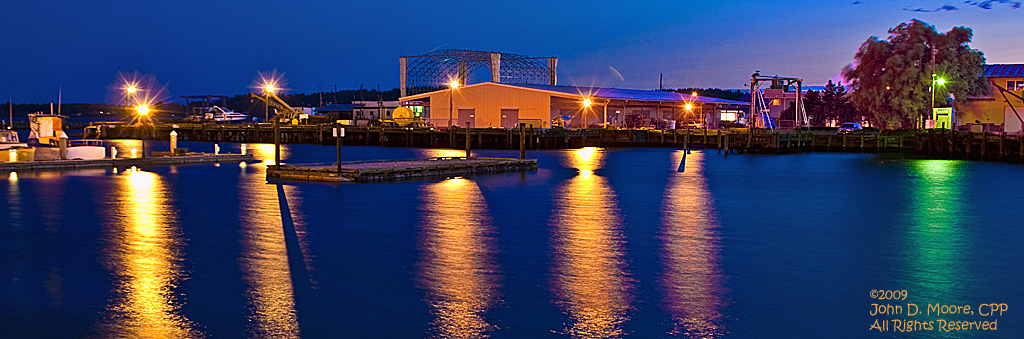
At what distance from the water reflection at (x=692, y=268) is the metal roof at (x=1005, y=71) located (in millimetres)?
72802

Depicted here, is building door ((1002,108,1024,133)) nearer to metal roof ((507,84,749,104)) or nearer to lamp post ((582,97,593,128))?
metal roof ((507,84,749,104))

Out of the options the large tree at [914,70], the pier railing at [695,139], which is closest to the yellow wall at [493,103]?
the pier railing at [695,139]

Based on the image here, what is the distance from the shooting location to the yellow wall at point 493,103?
301ft

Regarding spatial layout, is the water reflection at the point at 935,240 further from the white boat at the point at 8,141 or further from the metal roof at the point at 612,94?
the metal roof at the point at 612,94

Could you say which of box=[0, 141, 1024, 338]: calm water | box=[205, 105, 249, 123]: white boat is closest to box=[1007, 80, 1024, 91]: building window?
box=[0, 141, 1024, 338]: calm water

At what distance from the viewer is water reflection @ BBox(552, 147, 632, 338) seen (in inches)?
431

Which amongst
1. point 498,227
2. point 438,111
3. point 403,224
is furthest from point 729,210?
point 438,111

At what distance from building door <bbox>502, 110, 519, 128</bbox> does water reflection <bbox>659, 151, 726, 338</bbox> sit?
214ft

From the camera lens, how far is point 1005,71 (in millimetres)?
88062

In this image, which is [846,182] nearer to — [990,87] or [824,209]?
[824,209]

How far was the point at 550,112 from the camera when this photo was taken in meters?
91.0

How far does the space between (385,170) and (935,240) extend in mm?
20153

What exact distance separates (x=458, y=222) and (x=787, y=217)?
8.64m

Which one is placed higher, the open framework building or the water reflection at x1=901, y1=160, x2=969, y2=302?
the open framework building
